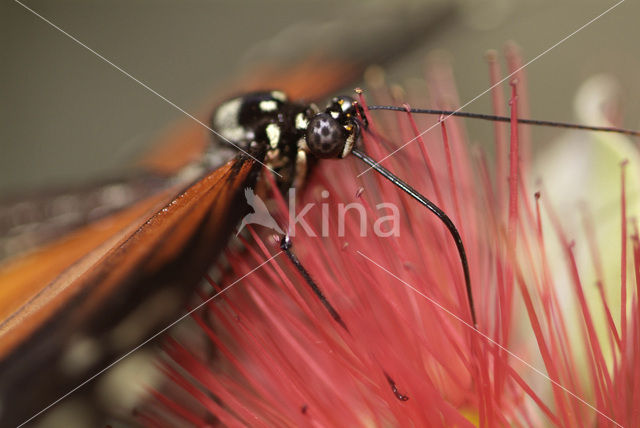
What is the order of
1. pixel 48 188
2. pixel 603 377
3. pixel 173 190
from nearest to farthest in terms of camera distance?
1. pixel 603 377
2. pixel 173 190
3. pixel 48 188

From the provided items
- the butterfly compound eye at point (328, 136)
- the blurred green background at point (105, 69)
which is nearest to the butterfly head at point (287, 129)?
the butterfly compound eye at point (328, 136)

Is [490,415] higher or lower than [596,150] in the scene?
lower

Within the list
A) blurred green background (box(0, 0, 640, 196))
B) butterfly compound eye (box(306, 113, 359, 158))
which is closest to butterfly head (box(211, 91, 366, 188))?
butterfly compound eye (box(306, 113, 359, 158))

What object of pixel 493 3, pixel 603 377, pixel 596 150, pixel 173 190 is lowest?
pixel 603 377

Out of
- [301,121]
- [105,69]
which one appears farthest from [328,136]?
[105,69]

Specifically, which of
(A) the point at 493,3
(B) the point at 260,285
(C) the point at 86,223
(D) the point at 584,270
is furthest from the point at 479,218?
(A) the point at 493,3

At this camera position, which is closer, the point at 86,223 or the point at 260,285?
the point at 260,285

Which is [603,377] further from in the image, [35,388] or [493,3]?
[493,3]
